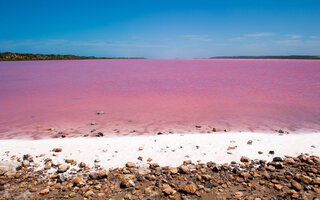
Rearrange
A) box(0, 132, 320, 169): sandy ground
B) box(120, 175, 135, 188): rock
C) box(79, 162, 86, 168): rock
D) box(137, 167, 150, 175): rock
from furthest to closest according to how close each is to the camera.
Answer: box(0, 132, 320, 169): sandy ground < box(79, 162, 86, 168): rock < box(137, 167, 150, 175): rock < box(120, 175, 135, 188): rock

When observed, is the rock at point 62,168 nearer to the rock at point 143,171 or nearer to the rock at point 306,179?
the rock at point 143,171

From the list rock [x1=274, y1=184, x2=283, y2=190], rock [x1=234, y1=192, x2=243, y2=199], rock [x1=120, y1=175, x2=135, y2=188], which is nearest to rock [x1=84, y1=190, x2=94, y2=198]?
rock [x1=120, y1=175, x2=135, y2=188]

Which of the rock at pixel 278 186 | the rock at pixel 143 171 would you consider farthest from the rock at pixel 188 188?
the rock at pixel 278 186

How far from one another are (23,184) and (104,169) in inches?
45.7

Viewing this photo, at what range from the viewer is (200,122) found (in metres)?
6.34

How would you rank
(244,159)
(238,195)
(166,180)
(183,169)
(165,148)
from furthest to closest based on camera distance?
(165,148), (244,159), (183,169), (166,180), (238,195)

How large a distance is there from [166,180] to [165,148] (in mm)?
1210

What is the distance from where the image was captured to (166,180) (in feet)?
10.1

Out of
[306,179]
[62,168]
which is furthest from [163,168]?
[306,179]

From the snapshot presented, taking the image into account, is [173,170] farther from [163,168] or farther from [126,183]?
[126,183]

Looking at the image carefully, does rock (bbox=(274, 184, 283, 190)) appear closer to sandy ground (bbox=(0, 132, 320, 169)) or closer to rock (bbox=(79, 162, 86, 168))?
sandy ground (bbox=(0, 132, 320, 169))

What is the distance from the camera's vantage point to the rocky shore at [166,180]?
277 centimetres

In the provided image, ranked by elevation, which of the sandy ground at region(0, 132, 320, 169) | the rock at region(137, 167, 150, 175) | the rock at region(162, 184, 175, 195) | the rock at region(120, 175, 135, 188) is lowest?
the sandy ground at region(0, 132, 320, 169)

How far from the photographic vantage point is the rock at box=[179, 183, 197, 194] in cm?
279
